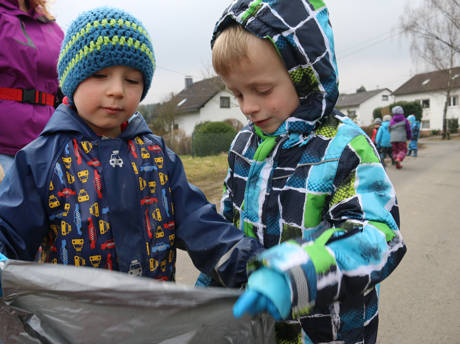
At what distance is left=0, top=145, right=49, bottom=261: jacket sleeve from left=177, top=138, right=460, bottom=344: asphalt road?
89.0 inches

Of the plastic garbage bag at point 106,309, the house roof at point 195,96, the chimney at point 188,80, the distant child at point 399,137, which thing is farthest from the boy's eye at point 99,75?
the chimney at point 188,80

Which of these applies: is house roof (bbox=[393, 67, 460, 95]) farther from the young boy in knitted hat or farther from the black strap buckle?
the young boy in knitted hat

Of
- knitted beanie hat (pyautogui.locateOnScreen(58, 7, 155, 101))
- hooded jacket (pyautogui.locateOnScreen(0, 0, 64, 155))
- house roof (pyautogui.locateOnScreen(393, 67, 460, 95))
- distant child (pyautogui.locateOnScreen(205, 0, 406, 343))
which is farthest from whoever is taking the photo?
house roof (pyautogui.locateOnScreen(393, 67, 460, 95))

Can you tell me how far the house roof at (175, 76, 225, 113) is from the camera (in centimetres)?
3412

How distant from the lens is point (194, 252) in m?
1.47

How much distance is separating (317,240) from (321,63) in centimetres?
69

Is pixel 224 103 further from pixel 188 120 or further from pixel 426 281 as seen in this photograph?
pixel 426 281

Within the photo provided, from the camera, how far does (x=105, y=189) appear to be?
1428 mm

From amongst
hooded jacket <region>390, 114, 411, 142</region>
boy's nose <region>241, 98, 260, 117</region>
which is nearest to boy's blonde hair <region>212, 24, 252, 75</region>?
boy's nose <region>241, 98, 260, 117</region>

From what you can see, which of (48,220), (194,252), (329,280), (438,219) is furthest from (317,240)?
(438,219)

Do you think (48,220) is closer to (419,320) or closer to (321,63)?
(321,63)

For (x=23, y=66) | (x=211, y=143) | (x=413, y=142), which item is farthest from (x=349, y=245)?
(x=211, y=143)

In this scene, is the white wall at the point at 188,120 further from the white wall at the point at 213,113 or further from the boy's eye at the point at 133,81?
the boy's eye at the point at 133,81

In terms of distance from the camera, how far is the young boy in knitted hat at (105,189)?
135 cm
